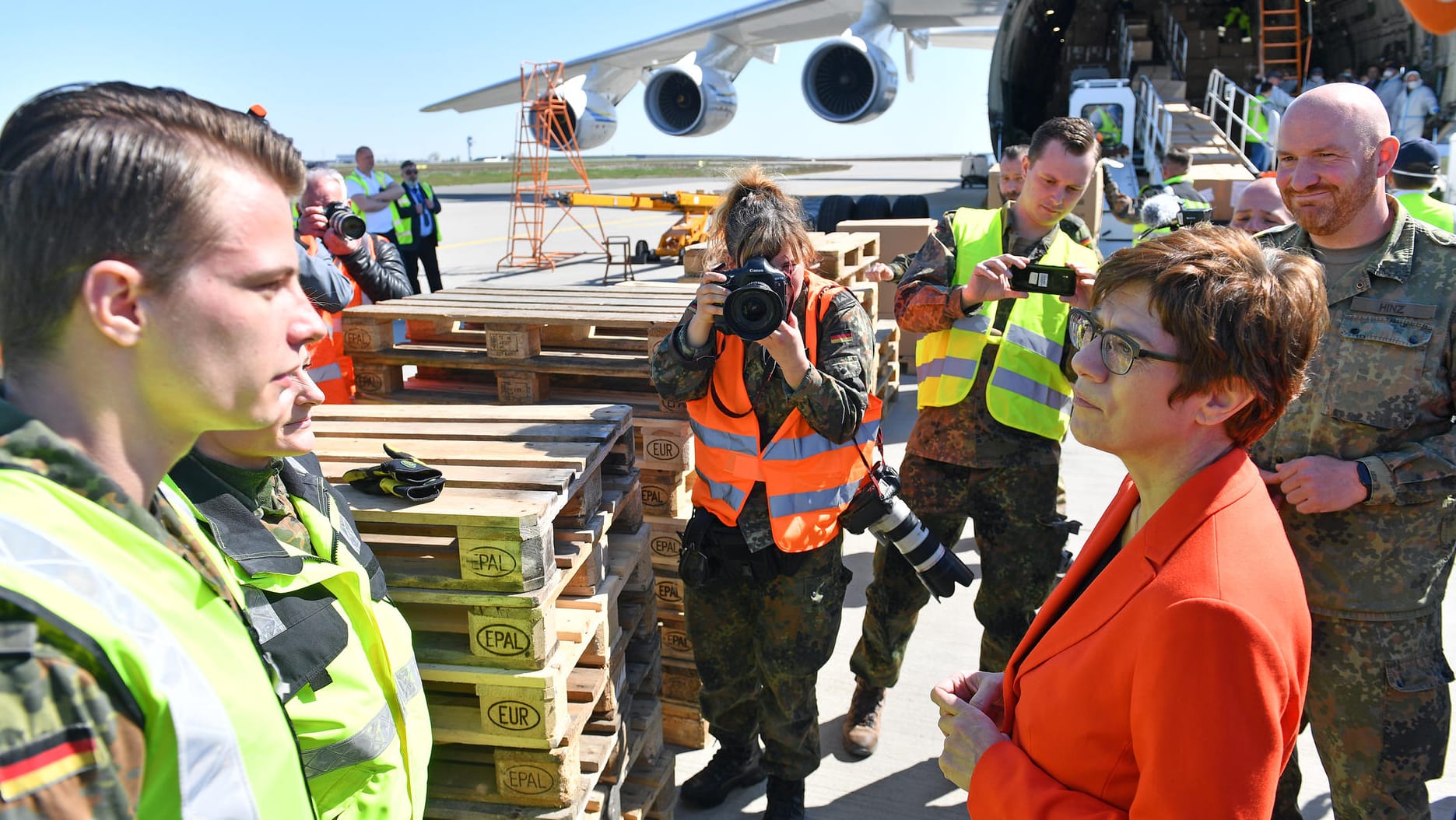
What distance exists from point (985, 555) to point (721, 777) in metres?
1.27

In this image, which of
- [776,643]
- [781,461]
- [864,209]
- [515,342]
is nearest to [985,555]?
[776,643]

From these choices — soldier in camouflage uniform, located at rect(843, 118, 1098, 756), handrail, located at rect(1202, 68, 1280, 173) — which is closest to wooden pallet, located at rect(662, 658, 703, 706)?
soldier in camouflage uniform, located at rect(843, 118, 1098, 756)

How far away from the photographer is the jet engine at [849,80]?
596 inches

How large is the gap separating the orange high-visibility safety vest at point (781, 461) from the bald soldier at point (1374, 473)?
1.20 m

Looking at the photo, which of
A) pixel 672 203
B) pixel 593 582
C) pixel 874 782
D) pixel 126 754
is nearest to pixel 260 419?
pixel 126 754

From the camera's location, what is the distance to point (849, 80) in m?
15.4

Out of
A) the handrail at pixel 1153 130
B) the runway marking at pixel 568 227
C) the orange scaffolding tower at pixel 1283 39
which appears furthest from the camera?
the runway marking at pixel 568 227

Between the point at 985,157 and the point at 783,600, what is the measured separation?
18.4 meters

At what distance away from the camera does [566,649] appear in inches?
94.0

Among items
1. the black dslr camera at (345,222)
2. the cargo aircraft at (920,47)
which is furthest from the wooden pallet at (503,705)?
the cargo aircraft at (920,47)

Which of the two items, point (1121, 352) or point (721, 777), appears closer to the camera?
point (1121, 352)

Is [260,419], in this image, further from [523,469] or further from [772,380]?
[772,380]

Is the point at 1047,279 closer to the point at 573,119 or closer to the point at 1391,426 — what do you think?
the point at 1391,426

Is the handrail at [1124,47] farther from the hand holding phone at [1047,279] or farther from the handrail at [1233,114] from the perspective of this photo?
the hand holding phone at [1047,279]
